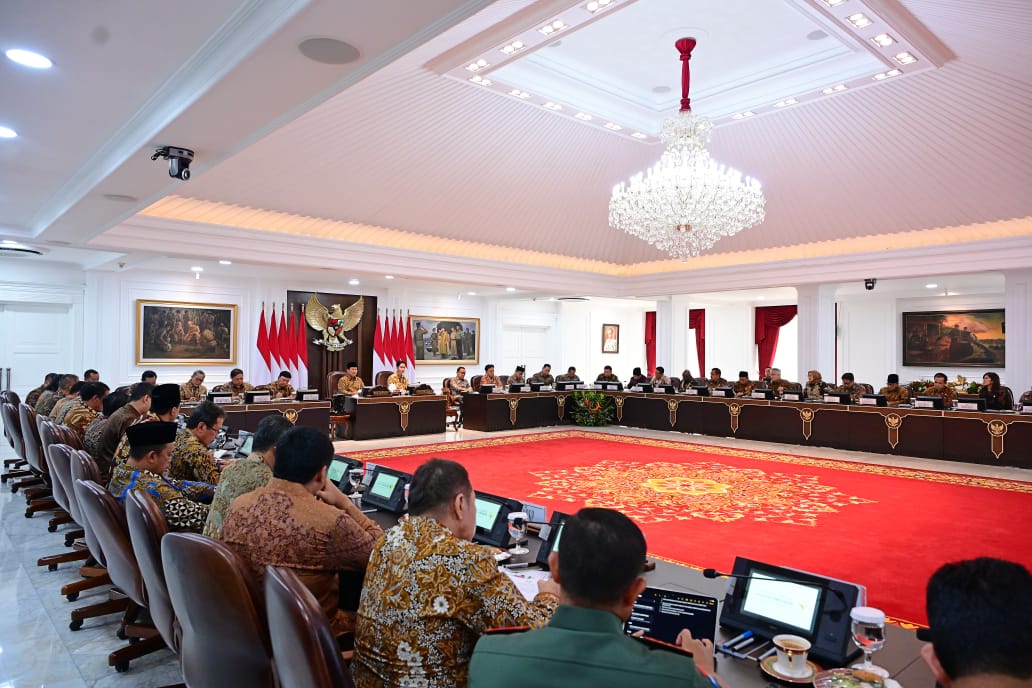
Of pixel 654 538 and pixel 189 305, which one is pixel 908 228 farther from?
pixel 189 305

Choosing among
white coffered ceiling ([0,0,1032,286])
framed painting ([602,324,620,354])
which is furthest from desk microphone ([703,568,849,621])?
framed painting ([602,324,620,354])

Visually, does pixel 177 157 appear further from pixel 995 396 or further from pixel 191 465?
pixel 995 396

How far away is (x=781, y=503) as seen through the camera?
6.25 metres

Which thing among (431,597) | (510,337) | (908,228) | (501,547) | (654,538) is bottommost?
(654,538)

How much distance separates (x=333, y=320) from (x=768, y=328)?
11935 mm

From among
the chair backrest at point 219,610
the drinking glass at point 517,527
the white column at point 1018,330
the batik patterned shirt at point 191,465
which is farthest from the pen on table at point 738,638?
the white column at point 1018,330

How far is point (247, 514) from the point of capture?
6.95 ft

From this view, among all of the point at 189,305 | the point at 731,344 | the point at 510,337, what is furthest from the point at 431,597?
the point at 731,344

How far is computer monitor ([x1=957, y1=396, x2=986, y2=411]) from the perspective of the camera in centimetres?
866

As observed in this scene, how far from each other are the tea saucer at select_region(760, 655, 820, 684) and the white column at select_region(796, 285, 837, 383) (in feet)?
37.2

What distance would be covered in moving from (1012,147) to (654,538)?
258 inches

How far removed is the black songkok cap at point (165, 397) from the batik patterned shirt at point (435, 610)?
3181 mm

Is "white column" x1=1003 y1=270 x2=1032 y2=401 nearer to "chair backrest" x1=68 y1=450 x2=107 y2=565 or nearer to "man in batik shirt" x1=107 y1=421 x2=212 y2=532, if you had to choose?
"man in batik shirt" x1=107 y1=421 x2=212 y2=532

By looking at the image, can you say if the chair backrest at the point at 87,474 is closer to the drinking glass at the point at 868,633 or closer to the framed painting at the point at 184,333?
the drinking glass at the point at 868,633
